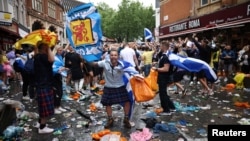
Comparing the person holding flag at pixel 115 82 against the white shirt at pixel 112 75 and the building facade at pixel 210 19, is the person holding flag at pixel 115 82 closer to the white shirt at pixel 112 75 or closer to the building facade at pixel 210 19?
the white shirt at pixel 112 75

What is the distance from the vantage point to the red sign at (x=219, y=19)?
1591 cm

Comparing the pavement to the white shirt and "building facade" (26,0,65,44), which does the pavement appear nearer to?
the white shirt

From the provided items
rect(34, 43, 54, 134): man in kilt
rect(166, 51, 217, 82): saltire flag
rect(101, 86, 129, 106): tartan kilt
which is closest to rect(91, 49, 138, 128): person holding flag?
rect(101, 86, 129, 106): tartan kilt

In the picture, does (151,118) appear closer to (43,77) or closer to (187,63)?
(187,63)

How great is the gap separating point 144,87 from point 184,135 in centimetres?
122

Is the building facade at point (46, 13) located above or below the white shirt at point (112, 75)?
above

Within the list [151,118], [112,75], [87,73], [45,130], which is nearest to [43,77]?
[45,130]

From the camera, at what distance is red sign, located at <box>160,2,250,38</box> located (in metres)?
15.9

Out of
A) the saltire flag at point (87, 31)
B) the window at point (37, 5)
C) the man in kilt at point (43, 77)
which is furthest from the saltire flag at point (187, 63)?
the window at point (37, 5)

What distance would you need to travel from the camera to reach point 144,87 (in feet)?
18.8

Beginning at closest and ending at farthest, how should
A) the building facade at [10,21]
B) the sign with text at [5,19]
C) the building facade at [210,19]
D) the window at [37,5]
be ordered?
1. the building facade at [210,19]
2. the sign with text at [5,19]
3. the building facade at [10,21]
4. the window at [37,5]

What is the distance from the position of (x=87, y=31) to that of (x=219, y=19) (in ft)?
47.9

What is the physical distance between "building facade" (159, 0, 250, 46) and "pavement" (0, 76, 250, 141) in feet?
27.9

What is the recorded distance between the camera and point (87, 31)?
258 inches
